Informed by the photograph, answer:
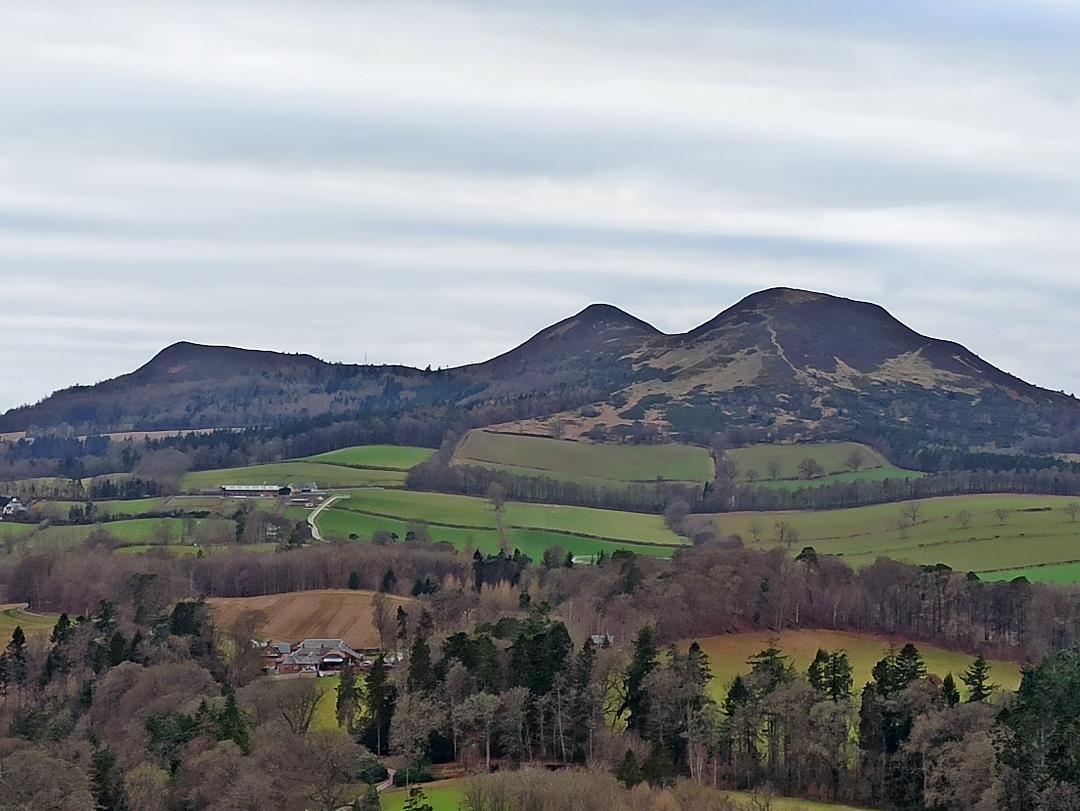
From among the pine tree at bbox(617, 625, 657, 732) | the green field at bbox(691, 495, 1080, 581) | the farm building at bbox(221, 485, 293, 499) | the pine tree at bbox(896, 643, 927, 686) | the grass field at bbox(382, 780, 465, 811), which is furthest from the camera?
the farm building at bbox(221, 485, 293, 499)

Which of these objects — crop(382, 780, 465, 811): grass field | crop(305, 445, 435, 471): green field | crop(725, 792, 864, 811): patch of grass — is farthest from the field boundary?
crop(382, 780, 465, 811): grass field

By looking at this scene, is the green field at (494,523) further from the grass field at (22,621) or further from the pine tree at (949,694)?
the pine tree at (949,694)

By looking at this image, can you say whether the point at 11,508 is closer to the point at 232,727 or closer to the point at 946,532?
the point at 946,532

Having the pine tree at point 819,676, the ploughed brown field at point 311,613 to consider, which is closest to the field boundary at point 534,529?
the ploughed brown field at point 311,613

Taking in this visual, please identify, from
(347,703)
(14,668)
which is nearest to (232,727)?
(347,703)

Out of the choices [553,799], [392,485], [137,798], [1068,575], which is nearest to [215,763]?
[137,798]

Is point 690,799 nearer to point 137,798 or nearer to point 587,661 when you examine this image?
point 587,661

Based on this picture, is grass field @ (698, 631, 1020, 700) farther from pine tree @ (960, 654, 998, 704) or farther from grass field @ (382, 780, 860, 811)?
grass field @ (382, 780, 860, 811)
